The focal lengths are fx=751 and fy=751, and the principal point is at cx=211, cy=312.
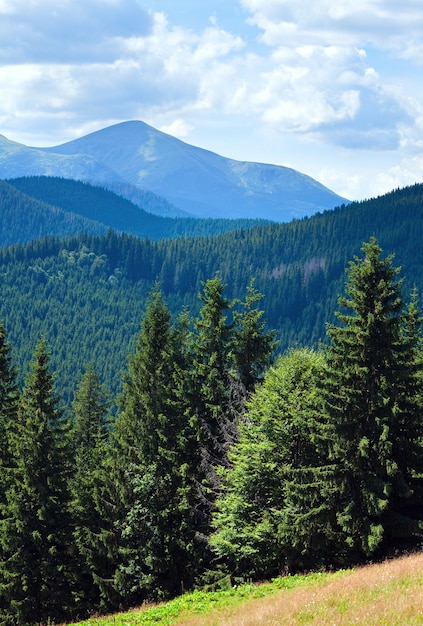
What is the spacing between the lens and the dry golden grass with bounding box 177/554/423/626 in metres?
14.6

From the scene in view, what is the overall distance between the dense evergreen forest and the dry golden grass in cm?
621

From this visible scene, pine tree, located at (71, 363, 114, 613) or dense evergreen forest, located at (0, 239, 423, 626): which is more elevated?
dense evergreen forest, located at (0, 239, 423, 626)

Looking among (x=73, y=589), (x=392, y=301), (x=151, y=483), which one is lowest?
(x=73, y=589)

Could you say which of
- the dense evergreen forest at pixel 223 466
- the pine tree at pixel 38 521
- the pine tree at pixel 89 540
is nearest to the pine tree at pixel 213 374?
the dense evergreen forest at pixel 223 466

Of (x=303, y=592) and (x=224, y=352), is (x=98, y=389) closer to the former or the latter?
(x=224, y=352)

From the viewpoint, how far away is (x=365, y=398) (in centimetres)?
2648

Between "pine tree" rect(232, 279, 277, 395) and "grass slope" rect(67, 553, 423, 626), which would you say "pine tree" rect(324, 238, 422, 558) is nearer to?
"grass slope" rect(67, 553, 423, 626)

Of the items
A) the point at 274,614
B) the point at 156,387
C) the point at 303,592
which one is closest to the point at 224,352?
the point at 156,387

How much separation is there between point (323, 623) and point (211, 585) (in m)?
15.4

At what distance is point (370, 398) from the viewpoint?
26250mm

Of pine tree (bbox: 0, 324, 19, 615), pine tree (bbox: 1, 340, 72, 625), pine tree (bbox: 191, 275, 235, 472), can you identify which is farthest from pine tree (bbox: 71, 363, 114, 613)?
pine tree (bbox: 191, 275, 235, 472)

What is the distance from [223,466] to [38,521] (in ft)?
28.6

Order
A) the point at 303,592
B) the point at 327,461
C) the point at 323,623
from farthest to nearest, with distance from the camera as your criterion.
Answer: the point at 327,461 → the point at 303,592 → the point at 323,623

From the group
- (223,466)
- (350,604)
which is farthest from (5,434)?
(350,604)
